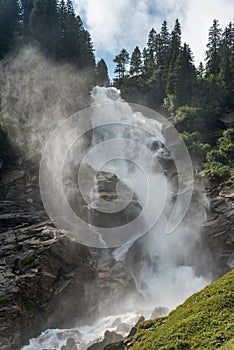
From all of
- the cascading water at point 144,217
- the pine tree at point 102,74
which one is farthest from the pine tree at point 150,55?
the cascading water at point 144,217

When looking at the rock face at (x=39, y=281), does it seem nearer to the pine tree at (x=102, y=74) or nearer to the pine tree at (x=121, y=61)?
the pine tree at (x=102, y=74)

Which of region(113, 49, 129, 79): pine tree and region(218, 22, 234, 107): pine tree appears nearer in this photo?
region(218, 22, 234, 107): pine tree

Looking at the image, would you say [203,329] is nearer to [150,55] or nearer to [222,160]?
[222,160]

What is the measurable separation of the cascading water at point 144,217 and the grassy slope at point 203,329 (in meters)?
8.77

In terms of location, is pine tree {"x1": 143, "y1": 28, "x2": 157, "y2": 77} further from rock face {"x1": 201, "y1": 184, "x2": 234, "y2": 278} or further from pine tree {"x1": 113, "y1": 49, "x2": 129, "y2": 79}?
rock face {"x1": 201, "y1": 184, "x2": 234, "y2": 278}

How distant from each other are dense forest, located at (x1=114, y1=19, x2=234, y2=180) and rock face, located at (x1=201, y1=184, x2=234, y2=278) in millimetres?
2952

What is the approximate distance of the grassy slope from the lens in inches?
416

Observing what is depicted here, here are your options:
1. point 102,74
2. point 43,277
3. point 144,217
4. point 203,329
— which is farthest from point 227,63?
point 203,329

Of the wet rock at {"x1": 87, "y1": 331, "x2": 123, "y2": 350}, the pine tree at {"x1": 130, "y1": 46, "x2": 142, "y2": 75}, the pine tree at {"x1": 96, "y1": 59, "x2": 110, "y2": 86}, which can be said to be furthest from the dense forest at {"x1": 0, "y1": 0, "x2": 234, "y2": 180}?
the wet rock at {"x1": 87, "y1": 331, "x2": 123, "y2": 350}

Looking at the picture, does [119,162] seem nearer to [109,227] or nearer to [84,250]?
[109,227]

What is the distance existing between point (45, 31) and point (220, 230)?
137 feet

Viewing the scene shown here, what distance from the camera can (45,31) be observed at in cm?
5166

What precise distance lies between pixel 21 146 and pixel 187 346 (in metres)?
29.2

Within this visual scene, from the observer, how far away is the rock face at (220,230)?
2873cm
